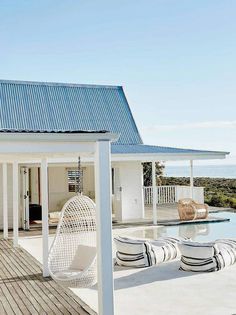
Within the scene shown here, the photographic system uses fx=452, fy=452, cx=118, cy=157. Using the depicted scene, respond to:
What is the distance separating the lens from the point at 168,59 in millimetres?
17156

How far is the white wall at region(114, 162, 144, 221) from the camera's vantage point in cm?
1764

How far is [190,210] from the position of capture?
17047 mm

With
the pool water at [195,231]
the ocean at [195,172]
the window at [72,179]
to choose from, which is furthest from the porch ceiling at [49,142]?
the ocean at [195,172]

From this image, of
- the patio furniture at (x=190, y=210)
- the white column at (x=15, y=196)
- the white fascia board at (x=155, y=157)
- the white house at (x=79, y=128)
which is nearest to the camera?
the white column at (x=15, y=196)

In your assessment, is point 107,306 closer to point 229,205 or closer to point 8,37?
point 8,37

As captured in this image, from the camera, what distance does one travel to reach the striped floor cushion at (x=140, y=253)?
9633 mm

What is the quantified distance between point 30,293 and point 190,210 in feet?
34.6

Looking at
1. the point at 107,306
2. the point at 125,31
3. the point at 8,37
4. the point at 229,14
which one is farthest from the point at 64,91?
the point at 107,306

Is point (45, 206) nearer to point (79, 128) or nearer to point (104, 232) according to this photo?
point (104, 232)

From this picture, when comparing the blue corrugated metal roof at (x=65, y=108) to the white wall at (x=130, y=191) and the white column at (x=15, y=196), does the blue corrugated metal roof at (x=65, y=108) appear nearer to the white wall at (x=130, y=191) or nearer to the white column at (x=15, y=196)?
the white wall at (x=130, y=191)

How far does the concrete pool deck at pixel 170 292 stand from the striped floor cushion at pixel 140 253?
0.60ft

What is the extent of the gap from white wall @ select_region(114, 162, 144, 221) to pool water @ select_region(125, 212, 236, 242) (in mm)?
2184

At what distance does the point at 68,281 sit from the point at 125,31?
9809 millimetres

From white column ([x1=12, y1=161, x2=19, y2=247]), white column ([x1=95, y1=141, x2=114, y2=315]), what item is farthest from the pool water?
white column ([x1=95, y1=141, x2=114, y2=315])
